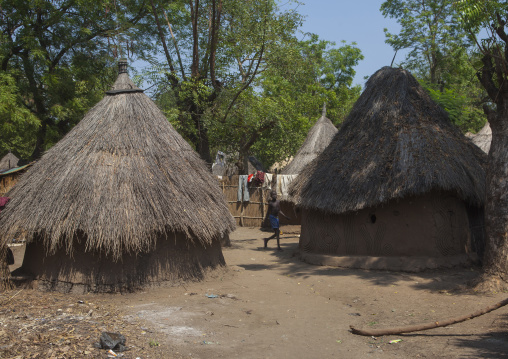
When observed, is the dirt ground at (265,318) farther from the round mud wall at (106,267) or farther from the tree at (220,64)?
the tree at (220,64)

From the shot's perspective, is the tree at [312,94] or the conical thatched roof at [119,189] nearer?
the conical thatched roof at [119,189]

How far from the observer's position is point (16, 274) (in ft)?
26.1

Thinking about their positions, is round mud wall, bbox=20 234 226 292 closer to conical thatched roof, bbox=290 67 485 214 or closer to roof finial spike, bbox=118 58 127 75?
conical thatched roof, bbox=290 67 485 214

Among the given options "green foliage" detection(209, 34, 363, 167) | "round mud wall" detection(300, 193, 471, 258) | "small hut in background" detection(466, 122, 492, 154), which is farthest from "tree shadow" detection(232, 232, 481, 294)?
"small hut in background" detection(466, 122, 492, 154)

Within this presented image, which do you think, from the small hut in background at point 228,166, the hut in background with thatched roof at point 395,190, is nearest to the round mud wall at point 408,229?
the hut in background with thatched roof at point 395,190

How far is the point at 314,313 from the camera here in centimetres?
693

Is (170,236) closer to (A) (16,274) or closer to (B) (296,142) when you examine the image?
(A) (16,274)

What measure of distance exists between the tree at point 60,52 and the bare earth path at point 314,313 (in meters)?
8.50

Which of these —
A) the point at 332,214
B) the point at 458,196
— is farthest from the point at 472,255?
the point at 332,214

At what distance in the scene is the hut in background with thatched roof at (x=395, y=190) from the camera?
935cm

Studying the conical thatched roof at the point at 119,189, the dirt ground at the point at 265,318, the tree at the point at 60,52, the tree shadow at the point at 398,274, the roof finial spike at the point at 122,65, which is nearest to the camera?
the dirt ground at the point at 265,318

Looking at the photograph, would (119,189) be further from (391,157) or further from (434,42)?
(434,42)

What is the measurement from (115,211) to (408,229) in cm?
575

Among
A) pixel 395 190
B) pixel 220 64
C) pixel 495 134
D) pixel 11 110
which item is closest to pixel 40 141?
pixel 11 110
